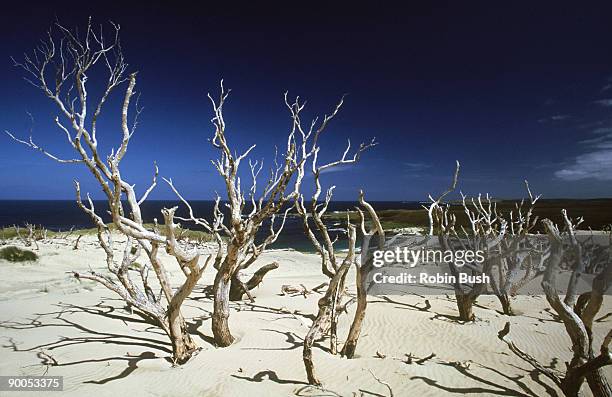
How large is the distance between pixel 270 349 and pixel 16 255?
13983 mm

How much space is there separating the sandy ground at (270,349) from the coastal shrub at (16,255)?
444 centimetres

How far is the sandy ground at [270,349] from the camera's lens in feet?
16.4

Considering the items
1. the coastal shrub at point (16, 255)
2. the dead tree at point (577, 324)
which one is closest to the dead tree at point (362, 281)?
the dead tree at point (577, 324)

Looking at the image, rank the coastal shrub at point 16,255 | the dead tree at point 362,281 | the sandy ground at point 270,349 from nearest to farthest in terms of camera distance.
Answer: the sandy ground at point 270,349 < the dead tree at point 362,281 < the coastal shrub at point 16,255

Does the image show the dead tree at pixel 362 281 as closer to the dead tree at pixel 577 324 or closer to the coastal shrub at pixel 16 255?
the dead tree at pixel 577 324

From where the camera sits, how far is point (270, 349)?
21.0 ft

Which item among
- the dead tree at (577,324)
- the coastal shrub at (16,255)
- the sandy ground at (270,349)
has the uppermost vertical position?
the dead tree at (577,324)

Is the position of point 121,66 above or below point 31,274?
above

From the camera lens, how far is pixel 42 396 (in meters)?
4.59

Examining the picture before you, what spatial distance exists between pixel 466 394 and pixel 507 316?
4928 mm

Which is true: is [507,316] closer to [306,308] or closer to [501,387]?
[501,387]

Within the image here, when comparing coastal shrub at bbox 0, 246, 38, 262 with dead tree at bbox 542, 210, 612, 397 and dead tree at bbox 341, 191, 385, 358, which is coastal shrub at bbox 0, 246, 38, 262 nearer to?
dead tree at bbox 341, 191, 385, 358

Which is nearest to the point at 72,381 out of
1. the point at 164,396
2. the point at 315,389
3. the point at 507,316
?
the point at 164,396

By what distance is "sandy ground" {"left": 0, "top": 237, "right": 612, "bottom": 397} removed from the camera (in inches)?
197
